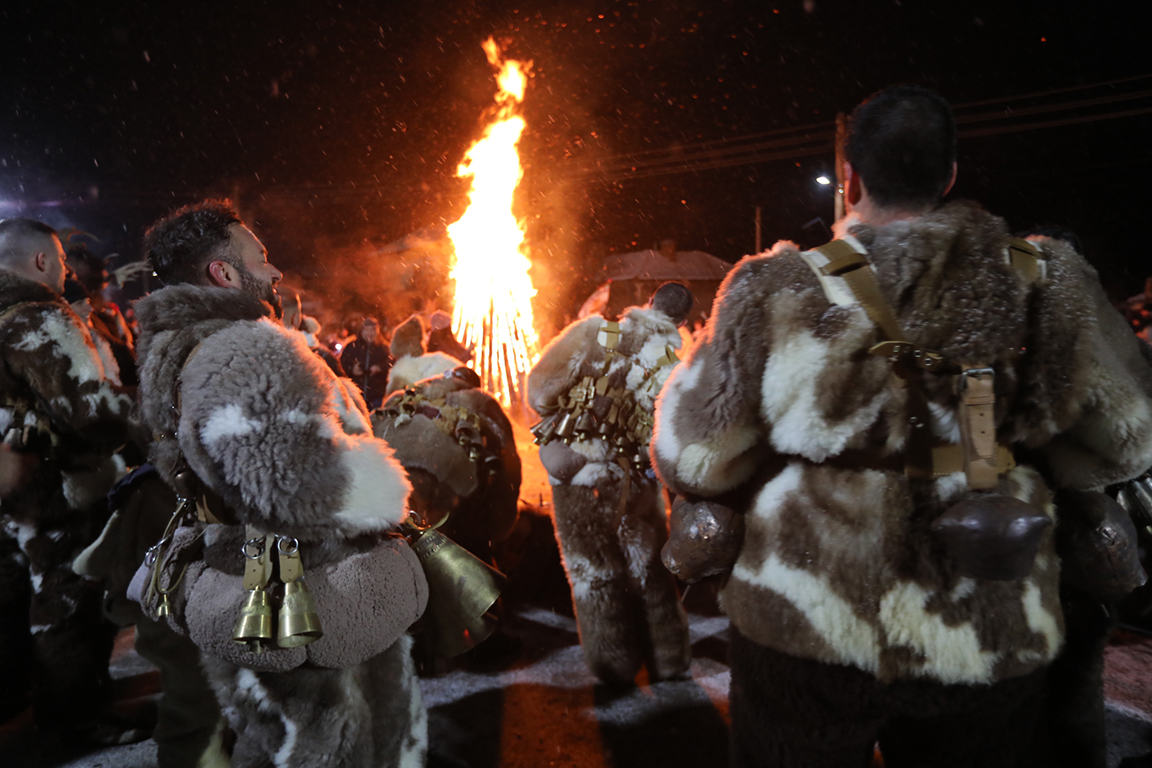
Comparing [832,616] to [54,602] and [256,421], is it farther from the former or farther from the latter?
[54,602]

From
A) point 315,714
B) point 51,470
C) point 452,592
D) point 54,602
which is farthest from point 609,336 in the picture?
point 54,602

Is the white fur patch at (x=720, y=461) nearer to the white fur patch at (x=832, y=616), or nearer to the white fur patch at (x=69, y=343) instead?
the white fur patch at (x=832, y=616)

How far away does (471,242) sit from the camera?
1277cm

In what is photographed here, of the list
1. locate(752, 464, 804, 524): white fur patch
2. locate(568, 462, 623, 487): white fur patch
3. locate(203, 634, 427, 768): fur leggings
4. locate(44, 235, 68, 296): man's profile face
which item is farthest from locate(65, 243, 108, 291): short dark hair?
locate(752, 464, 804, 524): white fur patch

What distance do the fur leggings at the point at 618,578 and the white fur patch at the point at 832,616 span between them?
2185mm

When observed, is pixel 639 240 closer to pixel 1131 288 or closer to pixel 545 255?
pixel 545 255

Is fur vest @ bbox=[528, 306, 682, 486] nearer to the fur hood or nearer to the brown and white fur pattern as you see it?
the brown and white fur pattern

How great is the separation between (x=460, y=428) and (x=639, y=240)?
31.4 metres

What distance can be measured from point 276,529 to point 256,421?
313 mm

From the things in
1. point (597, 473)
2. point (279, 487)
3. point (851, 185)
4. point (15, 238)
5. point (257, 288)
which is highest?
point (15, 238)

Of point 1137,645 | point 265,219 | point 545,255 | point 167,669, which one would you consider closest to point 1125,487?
point 1137,645

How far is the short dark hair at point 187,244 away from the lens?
6.88 feet

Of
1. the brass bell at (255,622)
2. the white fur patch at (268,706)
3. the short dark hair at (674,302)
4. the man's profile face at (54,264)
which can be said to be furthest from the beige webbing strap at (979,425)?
the man's profile face at (54,264)

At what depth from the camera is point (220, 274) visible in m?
2.11
